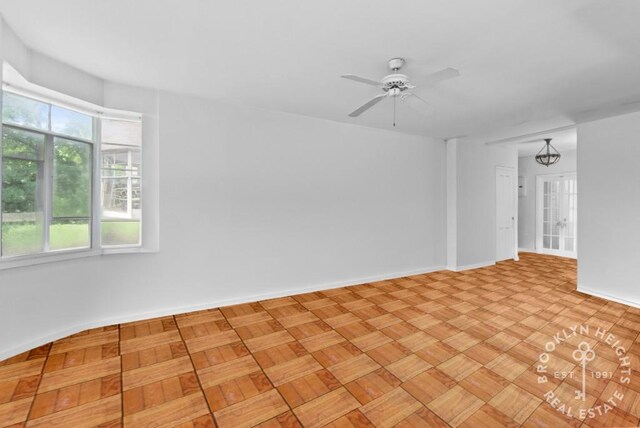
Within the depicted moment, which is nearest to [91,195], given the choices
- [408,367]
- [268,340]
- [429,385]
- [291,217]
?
[291,217]

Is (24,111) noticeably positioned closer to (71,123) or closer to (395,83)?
(71,123)

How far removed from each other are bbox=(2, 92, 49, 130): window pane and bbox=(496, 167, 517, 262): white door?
7370 millimetres

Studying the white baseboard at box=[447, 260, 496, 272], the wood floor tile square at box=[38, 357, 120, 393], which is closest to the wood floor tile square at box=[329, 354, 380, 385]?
the wood floor tile square at box=[38, 357, 120, 393]

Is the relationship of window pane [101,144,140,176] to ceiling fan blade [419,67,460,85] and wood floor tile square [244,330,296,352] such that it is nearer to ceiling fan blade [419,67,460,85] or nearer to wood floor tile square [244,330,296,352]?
wood floor tile square [244,330,296,352]

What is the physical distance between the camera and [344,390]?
78.5 inches

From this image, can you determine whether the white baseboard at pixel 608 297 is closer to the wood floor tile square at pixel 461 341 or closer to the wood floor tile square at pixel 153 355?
the wood floor tile square at pixel 461 341

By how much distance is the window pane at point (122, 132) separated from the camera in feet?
10.2

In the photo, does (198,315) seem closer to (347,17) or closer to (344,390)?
(344,390)

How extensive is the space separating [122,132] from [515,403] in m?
4.35

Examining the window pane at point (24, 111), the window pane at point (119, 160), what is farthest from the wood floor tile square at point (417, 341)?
the window pane at point (24, 111)

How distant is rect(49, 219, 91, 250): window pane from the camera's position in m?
2.74

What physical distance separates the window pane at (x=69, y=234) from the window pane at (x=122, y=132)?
3.07 ft

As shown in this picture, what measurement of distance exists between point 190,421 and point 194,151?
272 centimetres

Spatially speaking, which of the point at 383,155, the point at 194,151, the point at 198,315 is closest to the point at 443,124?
the point at 383,155
